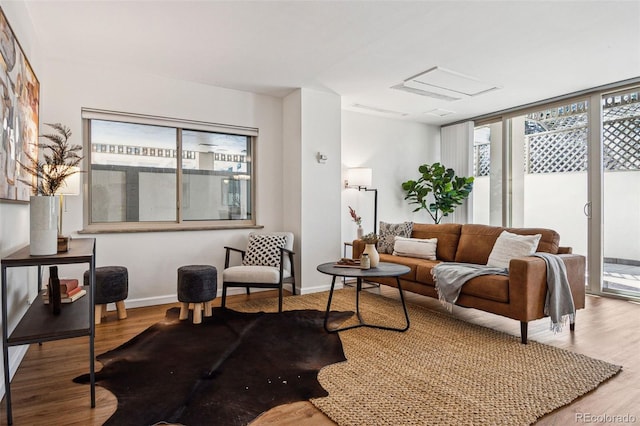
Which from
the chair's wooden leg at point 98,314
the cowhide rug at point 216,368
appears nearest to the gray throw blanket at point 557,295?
the cowhide rug at point 216,368

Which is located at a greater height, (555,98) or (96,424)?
(555,98)

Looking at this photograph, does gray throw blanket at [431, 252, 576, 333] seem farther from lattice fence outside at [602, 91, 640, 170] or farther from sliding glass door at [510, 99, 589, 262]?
lattice fence outside at [602, 91, 640, 170]

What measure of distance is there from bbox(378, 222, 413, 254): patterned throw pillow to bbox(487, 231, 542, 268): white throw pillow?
1.18 metres

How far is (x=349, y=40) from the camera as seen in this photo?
3.27 meters

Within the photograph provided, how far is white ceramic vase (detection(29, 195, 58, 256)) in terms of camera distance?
6.43 feet

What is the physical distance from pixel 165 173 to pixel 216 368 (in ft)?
8.64

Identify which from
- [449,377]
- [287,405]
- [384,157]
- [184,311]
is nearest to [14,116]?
[184,311]

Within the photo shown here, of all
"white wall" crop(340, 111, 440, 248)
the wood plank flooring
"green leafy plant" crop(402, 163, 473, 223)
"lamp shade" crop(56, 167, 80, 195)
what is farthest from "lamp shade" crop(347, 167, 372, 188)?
"lamp shade" crop(56, 167, 80, 195)

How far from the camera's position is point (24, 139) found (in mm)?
2584

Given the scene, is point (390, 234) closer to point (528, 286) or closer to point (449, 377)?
point (528, 286)

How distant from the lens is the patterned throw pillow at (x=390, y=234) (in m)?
4.68

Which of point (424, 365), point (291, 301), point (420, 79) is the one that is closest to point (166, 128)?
point (291, 301)

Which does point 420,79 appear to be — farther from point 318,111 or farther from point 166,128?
point 166,128

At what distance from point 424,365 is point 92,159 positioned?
12.3 ft
